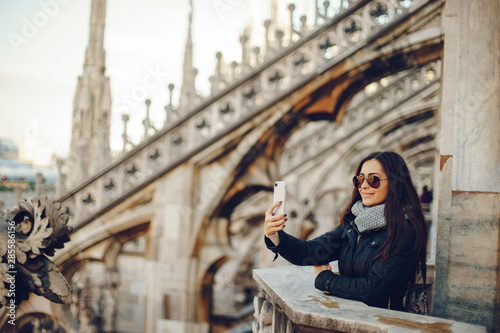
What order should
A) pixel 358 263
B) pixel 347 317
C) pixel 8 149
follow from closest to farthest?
pixel 347 317 → pixel 358 263 → pixel 8 149

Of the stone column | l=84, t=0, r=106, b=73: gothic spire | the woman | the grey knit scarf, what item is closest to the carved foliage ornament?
the woman

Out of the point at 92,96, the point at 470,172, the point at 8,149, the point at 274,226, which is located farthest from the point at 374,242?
the point at 92,96

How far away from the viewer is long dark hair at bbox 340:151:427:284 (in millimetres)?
2021

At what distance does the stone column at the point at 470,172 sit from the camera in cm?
206

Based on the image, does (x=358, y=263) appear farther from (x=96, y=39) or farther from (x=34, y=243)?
(x=96, y=39)

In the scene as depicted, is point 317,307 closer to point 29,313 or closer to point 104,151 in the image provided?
point 29,313

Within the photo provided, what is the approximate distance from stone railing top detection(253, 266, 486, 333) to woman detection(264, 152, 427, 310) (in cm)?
10

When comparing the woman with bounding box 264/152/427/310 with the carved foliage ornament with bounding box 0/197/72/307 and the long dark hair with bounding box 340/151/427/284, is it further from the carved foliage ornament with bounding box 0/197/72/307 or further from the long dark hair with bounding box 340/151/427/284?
the carved foliage ornament with bounding box 0/197/72/307

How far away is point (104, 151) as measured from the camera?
19.2ft

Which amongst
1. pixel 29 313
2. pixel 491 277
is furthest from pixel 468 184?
pixel 29 313

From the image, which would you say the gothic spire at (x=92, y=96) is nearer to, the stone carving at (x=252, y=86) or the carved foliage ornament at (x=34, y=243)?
the stone carving at (x=252, y=86)

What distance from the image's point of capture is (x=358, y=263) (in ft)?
7.02

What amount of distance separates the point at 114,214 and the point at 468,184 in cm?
419

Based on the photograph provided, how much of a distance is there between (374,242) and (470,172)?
1.73ft
